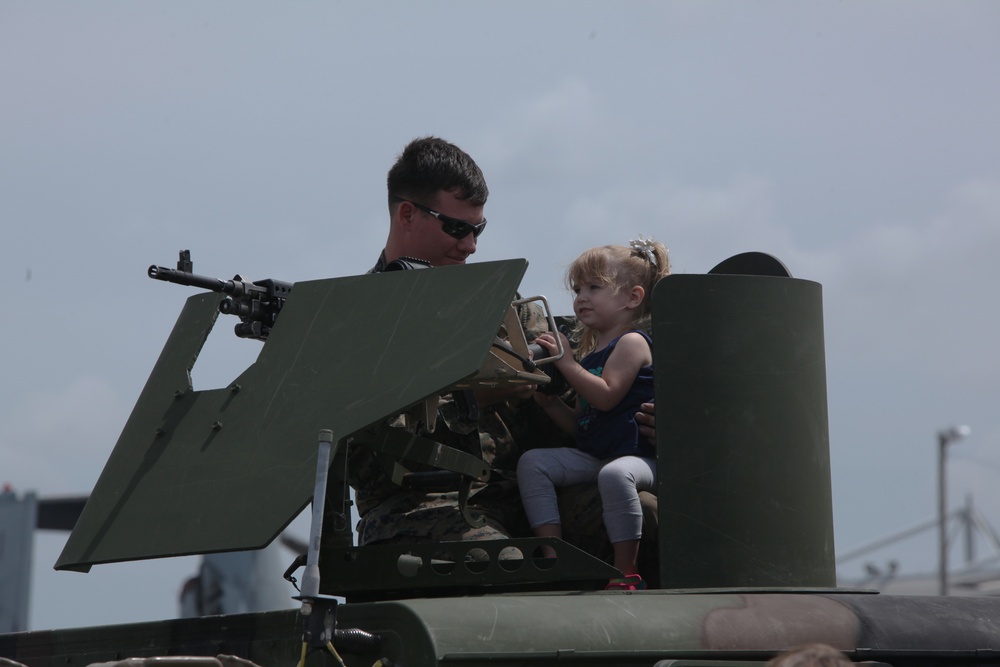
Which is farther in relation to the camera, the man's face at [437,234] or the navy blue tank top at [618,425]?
the man's face at [437,234]

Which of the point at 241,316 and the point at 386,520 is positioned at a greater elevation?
the point at 241,316

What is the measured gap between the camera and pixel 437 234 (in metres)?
Result: 5.39

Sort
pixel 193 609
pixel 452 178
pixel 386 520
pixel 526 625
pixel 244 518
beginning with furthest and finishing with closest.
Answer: pixel 193 609 → pixel 452 178 → pixel 386 520 → pixel 244 518 → pixel 526 625

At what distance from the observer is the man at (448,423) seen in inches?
186

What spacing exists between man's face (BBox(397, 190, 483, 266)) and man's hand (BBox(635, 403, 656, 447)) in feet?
3.26

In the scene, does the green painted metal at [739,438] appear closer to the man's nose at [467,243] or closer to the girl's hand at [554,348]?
the girl's hand at [554,348]

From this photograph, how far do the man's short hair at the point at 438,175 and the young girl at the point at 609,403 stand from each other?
0.58 m

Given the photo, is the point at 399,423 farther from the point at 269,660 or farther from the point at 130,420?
the point at 269,660

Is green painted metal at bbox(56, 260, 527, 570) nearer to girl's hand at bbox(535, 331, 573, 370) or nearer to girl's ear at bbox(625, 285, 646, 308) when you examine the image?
girl's hand at bbox(535, 331, 573, 370)

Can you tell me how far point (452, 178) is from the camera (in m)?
5.46

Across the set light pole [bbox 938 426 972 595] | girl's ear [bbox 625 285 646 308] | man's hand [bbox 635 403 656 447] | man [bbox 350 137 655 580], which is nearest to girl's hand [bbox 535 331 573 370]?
man [bbox 350 137 655 580]

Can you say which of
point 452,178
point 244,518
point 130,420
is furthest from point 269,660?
point 452,178

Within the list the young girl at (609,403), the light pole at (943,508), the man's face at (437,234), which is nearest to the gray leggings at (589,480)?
the young girl at (609,403)

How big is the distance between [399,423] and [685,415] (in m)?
1.07
